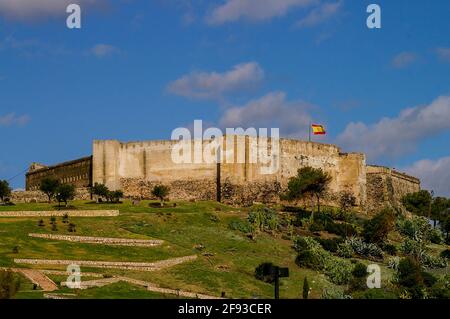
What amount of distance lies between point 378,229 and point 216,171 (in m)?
15.7

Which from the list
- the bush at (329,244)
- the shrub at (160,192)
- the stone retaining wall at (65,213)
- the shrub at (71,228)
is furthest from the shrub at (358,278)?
the shrub at (160,192)

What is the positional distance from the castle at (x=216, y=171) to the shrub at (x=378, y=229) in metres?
11.4

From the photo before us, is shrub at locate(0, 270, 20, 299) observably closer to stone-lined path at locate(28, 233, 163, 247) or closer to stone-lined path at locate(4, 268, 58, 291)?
stone-lined path at locate(4, 268, 58, 291)

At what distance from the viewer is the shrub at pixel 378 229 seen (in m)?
68.2

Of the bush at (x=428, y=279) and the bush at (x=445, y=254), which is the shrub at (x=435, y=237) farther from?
the bush at (x=428, y=279)

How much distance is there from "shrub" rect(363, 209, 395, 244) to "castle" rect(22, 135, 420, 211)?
11.4m

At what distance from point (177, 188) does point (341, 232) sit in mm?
15385

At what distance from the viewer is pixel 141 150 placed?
3120 inches

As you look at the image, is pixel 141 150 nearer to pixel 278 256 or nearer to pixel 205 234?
pixel 205 234

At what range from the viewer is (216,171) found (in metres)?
77.1

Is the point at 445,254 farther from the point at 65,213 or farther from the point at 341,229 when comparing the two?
the point at 65,213

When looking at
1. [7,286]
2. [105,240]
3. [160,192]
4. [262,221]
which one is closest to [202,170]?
[160,192]

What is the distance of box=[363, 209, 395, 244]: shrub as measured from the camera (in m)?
68.2
